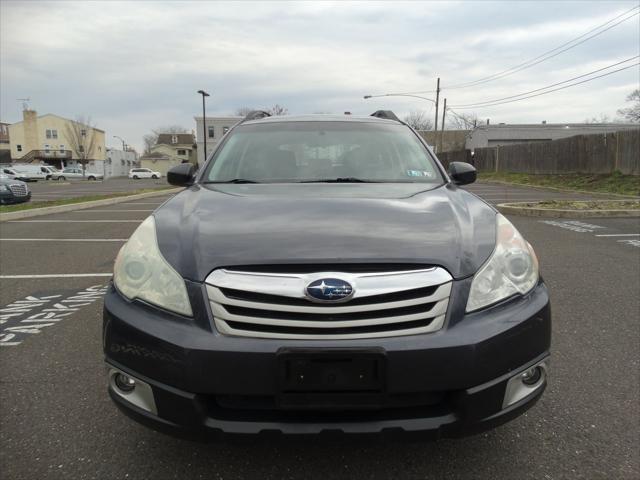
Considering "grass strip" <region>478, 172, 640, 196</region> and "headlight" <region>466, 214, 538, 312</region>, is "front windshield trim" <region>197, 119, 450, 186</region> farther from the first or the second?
"grass strip" <region>478, 172, 640, 196</region>

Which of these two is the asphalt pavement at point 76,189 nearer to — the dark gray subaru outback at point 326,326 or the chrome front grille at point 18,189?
the chrome front grille at point 18,189

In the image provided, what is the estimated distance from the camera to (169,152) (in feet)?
275

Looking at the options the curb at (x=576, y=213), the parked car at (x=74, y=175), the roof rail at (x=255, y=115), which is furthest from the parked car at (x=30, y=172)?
the roof rail at (x=255, y=115)

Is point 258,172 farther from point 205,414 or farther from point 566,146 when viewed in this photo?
point 566,146

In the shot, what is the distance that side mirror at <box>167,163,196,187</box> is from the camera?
2994 millimetres

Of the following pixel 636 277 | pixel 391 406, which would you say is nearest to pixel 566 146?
pixel 636 277

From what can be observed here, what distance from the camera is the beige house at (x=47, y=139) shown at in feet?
220

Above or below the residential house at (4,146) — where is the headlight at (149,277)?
below

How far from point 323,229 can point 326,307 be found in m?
0.38

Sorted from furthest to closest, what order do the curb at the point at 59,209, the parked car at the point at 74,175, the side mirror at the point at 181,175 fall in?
the parked car at the point at 74,175
the curb at the point at 59,209
the side mirror at the point at 181,175

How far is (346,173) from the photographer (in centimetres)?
285

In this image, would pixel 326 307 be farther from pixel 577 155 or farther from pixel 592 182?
pixel 577 155

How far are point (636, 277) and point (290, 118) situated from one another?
4.21 metres

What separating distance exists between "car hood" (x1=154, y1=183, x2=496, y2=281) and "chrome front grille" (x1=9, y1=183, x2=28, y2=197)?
14513 millimetres
